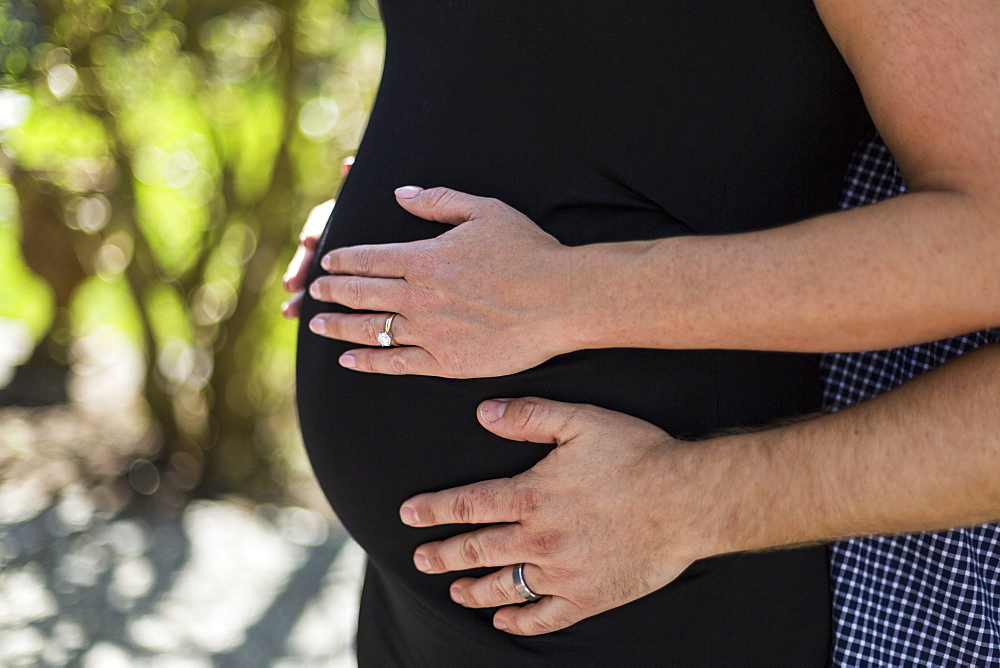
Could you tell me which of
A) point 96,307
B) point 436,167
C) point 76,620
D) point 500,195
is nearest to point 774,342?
point 500,195

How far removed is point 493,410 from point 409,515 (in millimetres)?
179

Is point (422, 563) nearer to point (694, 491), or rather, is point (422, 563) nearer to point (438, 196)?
point (694, 491)

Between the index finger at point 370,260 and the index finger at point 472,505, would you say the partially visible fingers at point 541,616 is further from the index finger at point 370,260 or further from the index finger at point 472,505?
the index finger at point 370,260

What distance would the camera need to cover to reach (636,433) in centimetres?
93

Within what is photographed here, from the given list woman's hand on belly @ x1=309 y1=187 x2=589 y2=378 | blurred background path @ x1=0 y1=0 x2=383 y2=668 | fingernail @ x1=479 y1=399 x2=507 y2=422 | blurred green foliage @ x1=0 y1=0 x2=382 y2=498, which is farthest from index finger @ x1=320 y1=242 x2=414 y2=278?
blurred green foliage @ x1=0 y1=0 x2=382 y2=498

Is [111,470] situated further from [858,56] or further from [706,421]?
[858,56]

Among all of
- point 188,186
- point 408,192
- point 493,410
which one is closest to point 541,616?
point 493,410

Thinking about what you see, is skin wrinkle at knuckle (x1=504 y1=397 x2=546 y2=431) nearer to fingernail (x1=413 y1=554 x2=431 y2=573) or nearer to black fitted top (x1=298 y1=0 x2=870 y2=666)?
black fitted top (x1=298 y1=0 x2=870 y2=666)

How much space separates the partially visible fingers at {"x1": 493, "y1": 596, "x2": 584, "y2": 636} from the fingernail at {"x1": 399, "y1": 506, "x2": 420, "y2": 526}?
152 mm

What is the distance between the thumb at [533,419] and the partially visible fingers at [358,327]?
14 cm

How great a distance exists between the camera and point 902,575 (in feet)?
3.39

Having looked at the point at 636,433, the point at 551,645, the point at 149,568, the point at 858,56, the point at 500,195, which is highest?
the point at 858,56

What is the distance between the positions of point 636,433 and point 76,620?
7.97ft

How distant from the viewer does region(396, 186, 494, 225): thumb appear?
1.03m
